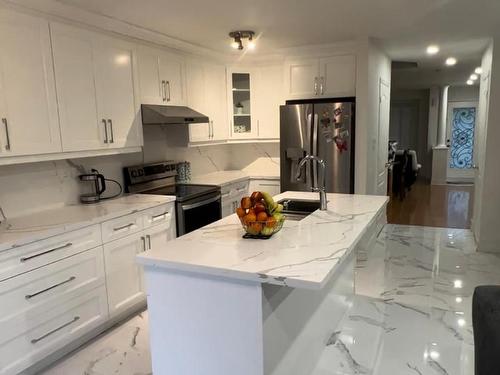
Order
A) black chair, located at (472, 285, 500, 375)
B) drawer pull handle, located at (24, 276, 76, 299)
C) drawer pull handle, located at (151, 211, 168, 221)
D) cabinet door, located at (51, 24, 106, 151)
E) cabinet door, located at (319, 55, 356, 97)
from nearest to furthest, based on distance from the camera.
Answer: black chair, located at (472, 285, 500, 375)
drawer pull handle, located at (24, 276, 76, 299)
cabinet door, located at (51, 24, 106, 151)
drawer pull handle, located at (151, 211, 168, 221)
cabinet door, located at (319, 55, 356, 97)

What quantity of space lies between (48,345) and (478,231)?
4.45 m

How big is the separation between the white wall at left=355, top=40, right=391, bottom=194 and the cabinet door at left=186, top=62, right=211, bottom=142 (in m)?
1.70

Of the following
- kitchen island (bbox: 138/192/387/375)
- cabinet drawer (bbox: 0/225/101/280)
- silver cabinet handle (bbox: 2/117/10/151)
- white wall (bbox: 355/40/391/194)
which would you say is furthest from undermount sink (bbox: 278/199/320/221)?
silver cabinet handle (bbox: 2/117/10/151)

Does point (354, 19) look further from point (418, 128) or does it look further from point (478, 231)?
point (418, 128)

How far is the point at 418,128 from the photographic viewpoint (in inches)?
Result: 408

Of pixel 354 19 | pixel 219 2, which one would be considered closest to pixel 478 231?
pixel 354 19

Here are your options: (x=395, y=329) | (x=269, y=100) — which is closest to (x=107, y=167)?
(x=269, y=100)

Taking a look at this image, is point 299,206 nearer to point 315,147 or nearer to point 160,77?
point 315,147

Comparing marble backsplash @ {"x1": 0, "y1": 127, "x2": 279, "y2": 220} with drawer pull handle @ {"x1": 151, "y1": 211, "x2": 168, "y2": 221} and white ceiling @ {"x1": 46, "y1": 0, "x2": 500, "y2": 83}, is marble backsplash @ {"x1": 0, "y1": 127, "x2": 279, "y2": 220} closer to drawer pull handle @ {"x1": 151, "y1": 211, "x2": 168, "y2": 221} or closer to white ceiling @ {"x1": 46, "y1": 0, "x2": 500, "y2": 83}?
drawer pull handle @ {"x1": 151, "y1": 211, "x2": 168, "y2": 221}

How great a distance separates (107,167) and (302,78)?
2390mm

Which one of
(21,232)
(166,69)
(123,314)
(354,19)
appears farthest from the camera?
(166,69)

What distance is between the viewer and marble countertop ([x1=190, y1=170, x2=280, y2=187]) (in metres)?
4.31

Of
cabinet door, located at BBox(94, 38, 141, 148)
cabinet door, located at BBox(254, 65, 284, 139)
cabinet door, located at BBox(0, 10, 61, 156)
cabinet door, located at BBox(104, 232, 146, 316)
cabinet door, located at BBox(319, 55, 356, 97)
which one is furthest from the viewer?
cabinet door, located at BBox(254, 65, 284, 139)

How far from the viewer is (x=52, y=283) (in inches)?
94.5
